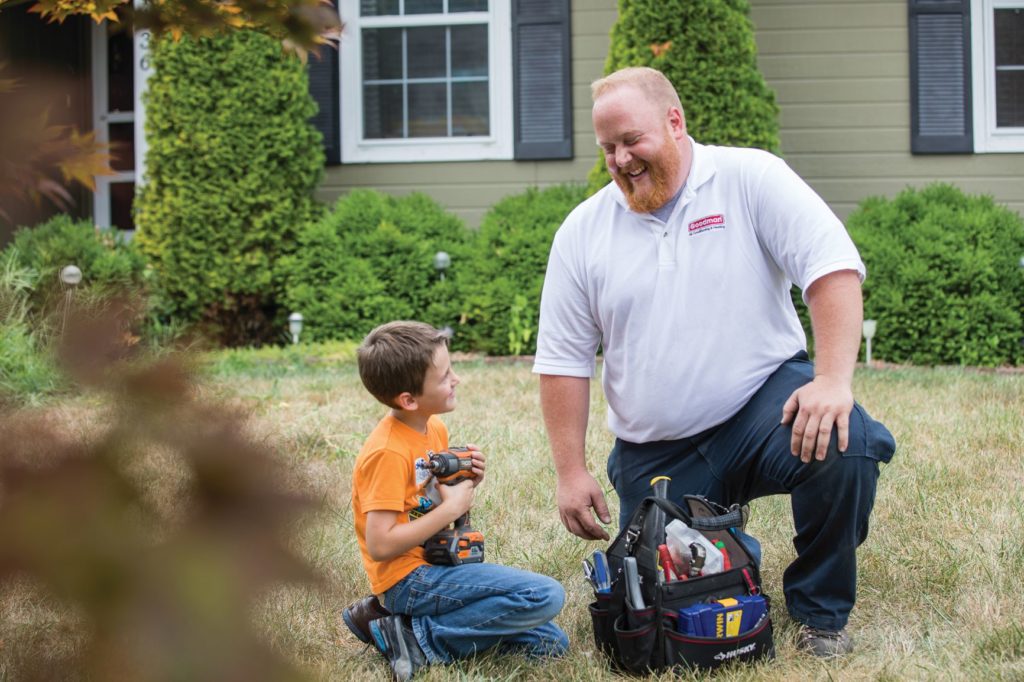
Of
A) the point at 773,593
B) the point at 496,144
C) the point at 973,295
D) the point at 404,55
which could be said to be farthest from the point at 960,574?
the point at 404,55

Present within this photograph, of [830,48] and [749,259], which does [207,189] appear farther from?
[749,259]

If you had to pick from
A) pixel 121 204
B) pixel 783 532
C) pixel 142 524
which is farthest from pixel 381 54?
pixel 142 524

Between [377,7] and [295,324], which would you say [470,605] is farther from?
[377,7]

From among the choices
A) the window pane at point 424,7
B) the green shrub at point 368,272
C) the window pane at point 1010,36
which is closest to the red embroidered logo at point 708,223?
the green shrub at point 368,272

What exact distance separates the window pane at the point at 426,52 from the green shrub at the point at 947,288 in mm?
3245

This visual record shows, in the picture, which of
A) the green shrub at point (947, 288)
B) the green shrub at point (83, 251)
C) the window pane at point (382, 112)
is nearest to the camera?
Answer: the green shrub at point (83, 251)

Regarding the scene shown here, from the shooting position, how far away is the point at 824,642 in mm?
2484

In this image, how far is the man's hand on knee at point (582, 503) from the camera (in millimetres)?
2662

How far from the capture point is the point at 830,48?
785 centimetres

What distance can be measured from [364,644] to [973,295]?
5361 millimetres

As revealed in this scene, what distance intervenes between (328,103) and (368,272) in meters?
1.51

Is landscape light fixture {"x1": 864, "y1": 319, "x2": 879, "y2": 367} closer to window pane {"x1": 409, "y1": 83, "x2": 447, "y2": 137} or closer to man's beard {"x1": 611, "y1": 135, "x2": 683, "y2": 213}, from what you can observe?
window pane {"x1": 409, "y1": 83, "x2": 447, "y2": 137}

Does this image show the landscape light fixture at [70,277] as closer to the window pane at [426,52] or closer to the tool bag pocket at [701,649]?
the tool bag pocket at [701,649]

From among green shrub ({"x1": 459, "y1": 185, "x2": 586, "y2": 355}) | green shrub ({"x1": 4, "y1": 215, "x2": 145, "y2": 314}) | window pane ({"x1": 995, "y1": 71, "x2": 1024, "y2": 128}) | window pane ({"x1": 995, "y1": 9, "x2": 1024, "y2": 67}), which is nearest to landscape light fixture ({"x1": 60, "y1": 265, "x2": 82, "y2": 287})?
green shrub ({"x1": 4, "y1": 215, "x2": 145, "y2": 314})
